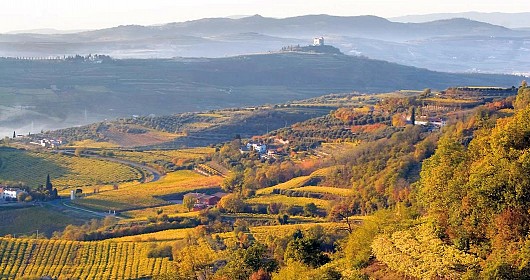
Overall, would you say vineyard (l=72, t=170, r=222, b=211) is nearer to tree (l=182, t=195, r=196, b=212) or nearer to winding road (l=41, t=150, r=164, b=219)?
winding road (l=41, t=150, r=164, b=219)

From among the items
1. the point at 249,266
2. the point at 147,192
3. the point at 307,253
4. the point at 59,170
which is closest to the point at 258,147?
the point at 147,192

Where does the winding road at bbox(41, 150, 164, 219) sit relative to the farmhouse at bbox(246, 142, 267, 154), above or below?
below

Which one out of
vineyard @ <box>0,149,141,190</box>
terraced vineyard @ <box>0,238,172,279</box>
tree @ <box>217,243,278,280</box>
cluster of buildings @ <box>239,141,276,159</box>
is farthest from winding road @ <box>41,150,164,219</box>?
tree @ <box>217,243,278,280</box>

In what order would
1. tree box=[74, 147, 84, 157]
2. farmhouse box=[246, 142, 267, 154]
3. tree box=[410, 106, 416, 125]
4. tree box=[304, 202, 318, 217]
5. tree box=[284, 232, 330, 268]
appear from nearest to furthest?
tree box=[284, 232, 330, 268], tree box=[304, 202, 318, 217], tree box=[410, 106, 416, 125], farmhouse box=[246, 142, 267, 154], tree box=[74, 147, 84, 157]

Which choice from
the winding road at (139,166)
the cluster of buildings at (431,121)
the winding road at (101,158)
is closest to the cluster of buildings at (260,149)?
the winding road at (139,166)

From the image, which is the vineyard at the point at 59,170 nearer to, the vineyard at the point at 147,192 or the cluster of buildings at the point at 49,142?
the vineyard at the point at 147,192

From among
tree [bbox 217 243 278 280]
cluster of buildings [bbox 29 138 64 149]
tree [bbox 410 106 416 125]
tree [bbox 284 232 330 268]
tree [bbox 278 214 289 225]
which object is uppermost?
tree [bbox 284 232 330 268]
